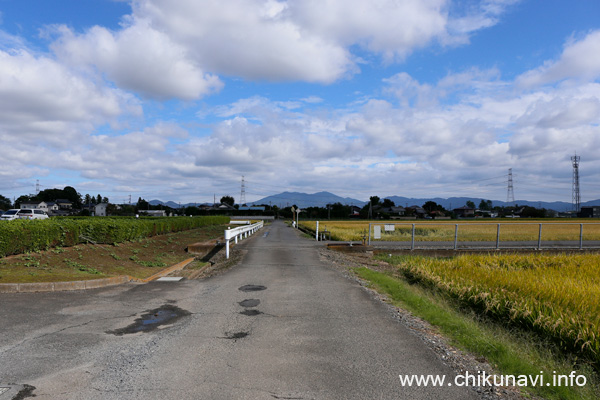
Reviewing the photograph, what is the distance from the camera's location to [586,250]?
18969mm

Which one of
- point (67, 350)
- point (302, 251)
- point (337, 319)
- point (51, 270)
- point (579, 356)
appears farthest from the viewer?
point (302, 251)

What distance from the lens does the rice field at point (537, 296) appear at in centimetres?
538

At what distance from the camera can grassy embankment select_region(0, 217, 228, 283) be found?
9078 millimetres

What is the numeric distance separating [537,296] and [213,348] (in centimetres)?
619

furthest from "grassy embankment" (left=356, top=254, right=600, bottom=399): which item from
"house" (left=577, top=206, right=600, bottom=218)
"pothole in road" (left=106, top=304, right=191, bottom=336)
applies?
"house" (left=577, top=206, right=600, bottom=218)

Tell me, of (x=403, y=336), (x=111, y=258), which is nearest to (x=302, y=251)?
(x=111, y=258)

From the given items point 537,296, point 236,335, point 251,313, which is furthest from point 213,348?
point 537,296

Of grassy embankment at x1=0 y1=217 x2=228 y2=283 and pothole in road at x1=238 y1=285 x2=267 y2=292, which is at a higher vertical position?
grassy embankment at x1=0 y1=217 x2=228 y2=283

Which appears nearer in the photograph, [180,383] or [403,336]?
[180,383]

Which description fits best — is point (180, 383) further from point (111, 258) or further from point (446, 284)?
point (111, 258)

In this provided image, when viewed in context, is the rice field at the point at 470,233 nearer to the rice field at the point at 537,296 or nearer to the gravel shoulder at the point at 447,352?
the rice field at the point at 537,296

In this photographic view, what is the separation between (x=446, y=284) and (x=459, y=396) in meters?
6.43

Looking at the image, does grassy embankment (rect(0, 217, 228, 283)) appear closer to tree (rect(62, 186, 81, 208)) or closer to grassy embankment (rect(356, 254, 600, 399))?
grassy embankment (rect(356, 254, 600, 399))

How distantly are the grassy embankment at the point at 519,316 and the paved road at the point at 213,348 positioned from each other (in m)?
0.92
